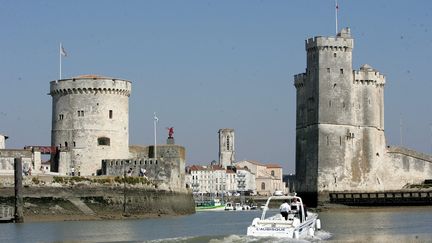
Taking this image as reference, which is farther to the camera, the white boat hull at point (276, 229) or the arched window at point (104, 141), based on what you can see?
the arched window at point (104, 141)

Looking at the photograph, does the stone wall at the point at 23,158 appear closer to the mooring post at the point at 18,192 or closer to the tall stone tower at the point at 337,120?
the mooring post at the point at 18,192

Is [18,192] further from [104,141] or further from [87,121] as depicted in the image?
[104,141]

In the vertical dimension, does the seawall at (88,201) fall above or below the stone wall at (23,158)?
below

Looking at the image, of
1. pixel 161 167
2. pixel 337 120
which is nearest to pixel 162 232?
pixel 161 167

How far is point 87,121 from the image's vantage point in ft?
241

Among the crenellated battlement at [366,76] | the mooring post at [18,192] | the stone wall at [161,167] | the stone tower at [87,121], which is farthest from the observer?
the crenellated battlement at [366,76]

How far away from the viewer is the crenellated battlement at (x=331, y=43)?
93000mm

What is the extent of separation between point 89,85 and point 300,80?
30118 millimetres

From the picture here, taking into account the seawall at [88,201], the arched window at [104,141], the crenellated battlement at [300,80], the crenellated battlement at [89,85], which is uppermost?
the crenellated battlement at [300,80]

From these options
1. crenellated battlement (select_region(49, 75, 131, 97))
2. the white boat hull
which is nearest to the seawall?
crenellated battlement (select_region(49, 75, 131, 97))

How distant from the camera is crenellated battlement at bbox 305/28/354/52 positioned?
305 feet

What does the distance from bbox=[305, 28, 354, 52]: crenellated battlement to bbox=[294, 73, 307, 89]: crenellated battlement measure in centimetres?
345

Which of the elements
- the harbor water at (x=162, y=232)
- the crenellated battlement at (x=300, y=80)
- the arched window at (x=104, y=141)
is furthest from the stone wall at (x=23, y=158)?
the crenellated battlement at (x=300, y=80)

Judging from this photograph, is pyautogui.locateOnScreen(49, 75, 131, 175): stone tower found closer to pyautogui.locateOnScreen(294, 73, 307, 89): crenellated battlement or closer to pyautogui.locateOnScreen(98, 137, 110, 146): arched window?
pyautogui.locateOnScreen(98, 137, 110, 146): arched window
